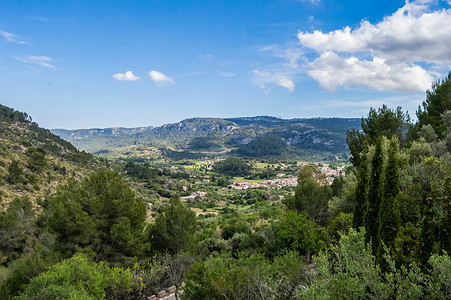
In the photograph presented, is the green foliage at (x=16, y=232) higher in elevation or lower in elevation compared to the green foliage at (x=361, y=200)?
lower

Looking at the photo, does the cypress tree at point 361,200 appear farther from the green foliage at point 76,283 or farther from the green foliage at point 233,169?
the green foliage at point 233,169

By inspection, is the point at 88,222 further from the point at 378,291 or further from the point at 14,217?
the point at 378,291

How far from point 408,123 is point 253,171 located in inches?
4231

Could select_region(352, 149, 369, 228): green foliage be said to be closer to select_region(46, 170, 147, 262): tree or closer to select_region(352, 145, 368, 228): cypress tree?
select_region(352, 145, 368, 228): cypress tree

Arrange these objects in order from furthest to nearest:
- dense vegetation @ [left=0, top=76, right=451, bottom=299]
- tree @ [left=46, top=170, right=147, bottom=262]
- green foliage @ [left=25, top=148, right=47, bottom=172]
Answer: green foliage @ [left=25, top=148, right=47, bottom=172] → tree @ [left=46, top=170, right=147, bottom=262] → dense vegetation @ [left=0, top=76, right=451, bottom=299]

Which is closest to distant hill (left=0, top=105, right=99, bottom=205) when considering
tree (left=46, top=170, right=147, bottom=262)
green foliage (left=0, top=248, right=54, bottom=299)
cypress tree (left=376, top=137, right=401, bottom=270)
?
tree (left=46, top=170, right=147, bottom=262)

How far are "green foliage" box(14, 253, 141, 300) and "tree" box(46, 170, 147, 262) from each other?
355cm

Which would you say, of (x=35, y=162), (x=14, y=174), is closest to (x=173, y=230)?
(x=14, y=174)

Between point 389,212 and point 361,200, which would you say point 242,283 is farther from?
point 361,200

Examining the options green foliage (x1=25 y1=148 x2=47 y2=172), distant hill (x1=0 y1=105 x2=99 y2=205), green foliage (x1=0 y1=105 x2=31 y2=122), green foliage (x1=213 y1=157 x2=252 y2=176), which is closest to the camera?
distant hill (x1=0 y1=105 x2=99 y2=205)

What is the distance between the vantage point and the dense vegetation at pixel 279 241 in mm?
7461

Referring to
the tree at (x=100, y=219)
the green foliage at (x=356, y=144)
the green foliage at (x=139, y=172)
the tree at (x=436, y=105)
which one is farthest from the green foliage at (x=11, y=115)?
the tree at (x=436, y=105)

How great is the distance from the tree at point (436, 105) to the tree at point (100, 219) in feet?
86.1

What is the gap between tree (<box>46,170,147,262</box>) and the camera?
15.0 meters
